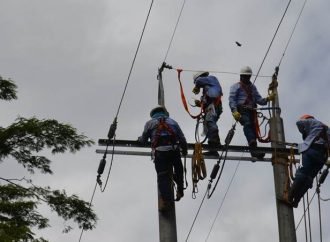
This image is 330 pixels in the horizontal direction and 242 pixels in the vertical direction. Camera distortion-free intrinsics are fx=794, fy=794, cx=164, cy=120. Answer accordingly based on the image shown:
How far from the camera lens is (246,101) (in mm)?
12297

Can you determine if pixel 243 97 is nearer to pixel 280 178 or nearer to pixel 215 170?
Answer: pixel 215 170

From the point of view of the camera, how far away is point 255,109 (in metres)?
12.1

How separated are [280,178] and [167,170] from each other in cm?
153

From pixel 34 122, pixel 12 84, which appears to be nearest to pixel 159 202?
pixel 34 122

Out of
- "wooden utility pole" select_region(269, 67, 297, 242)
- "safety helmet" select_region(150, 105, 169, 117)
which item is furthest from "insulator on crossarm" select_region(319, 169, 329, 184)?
"safety helmet" select_region(150, 105, 169, 117)

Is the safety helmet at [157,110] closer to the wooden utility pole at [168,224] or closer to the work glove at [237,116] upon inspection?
the work glove at [237,116]

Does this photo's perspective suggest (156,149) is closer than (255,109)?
Yes

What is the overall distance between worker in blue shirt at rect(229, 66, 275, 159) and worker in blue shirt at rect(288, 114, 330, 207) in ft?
3.11

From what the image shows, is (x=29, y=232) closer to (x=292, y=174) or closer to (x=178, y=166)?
(x=178, y=166)

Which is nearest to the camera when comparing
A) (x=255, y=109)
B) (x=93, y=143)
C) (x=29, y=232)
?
(x=29, y=232)

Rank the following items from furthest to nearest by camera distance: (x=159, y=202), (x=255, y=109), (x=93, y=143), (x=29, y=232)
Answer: (x=93, y=143) < (x=255, y=109) < (x=29, y=232) < (x=159, y=202)

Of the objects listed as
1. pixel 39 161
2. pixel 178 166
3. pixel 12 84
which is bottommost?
pixel 178 166

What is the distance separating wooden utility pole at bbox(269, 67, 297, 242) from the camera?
10156 mm

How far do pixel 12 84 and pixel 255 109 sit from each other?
4.24 meters
